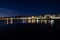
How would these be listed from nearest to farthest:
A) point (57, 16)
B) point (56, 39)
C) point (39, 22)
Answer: point (56, 39) < point (57, 16) < point (39, 22)

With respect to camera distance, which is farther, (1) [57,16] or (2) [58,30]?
(1) [57,16]

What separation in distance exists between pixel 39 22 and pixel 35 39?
70.3 feet

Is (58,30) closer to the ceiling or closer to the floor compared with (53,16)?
closer to the floor

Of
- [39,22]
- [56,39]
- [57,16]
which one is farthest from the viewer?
[39,22]

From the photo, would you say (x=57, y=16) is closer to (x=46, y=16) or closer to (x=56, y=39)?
(x=46, y=16)

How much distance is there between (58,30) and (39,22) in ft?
57.4

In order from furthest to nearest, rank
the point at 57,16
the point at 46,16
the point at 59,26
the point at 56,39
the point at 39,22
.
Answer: the point at 39,22, the point at 46,16, the point at 57,16, the point at 59,26, the point at 56,39

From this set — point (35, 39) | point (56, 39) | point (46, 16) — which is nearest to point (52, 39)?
point (56, 39)

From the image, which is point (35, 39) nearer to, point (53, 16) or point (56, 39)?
point (56, 39)

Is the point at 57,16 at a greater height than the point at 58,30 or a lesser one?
greater

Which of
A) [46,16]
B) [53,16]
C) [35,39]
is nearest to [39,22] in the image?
[46,16]

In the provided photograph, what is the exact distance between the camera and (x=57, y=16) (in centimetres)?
1816

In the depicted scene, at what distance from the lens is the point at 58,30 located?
11469 millimetres

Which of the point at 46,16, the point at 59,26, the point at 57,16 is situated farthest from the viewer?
the point at 46,16
